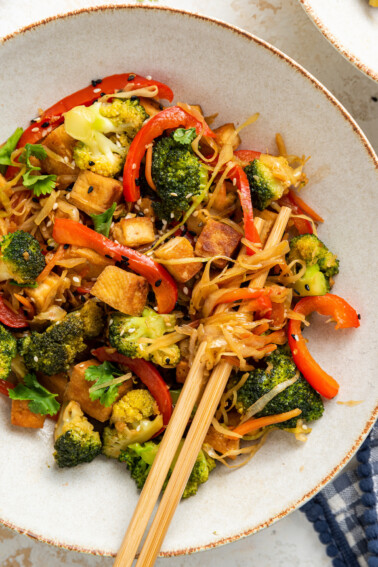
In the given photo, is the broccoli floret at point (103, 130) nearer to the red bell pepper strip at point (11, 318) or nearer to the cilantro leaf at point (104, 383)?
the red bell pepper strip at point (11, 318)

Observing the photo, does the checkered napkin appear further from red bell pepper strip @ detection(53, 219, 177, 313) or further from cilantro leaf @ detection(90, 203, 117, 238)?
cilantro leaf @ detection(90, 203, 117, 238)

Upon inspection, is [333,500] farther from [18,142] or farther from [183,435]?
[18,142]

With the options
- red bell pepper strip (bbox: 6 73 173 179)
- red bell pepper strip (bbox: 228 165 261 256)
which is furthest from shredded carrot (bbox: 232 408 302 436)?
red bell pepper strip (bbox: 6 73 173 179)

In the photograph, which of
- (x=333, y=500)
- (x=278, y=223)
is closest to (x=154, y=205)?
(x=278, y=223)

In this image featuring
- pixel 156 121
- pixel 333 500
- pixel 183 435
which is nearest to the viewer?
pixel 156 121

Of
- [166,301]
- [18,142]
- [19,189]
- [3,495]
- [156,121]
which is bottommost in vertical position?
[3,495]

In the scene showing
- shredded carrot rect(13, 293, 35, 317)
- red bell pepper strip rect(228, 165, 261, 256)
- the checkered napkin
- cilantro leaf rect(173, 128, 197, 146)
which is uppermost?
cilantro leaf rect(173, 128, 197, 146)
